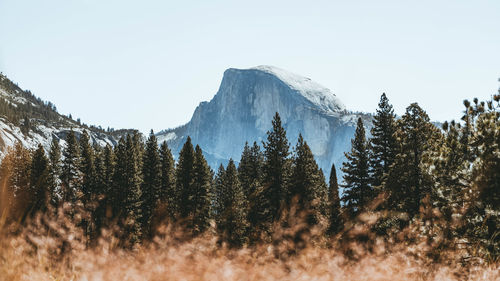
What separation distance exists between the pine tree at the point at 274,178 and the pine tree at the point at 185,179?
28.0 ft

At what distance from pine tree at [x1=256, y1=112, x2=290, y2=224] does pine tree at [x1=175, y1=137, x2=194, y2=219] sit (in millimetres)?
8522

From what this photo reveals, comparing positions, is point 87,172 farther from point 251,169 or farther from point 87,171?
point 251,169

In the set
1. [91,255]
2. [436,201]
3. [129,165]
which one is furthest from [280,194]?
[91,255]

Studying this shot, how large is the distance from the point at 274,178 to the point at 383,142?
8.52 meters

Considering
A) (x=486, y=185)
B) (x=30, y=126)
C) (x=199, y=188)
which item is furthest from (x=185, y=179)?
(x=30, y=126)

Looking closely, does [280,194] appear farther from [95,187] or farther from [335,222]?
[95,187]

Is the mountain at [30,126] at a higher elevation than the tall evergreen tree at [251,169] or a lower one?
higher

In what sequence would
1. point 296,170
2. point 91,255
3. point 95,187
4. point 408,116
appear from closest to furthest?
point 91,255 → point 408,116 → point 296,170 → point 95,187

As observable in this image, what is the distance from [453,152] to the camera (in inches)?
426

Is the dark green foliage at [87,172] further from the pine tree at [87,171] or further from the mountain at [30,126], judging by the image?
the mountain at [30,126]

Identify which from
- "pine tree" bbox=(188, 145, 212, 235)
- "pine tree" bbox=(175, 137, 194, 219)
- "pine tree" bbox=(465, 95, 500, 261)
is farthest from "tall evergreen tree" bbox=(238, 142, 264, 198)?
"pine tree" bbox=(465, 95, 500, 261)

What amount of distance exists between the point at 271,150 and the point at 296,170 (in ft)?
9.85

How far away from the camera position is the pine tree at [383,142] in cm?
2373

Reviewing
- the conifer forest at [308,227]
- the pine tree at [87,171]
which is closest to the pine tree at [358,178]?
the conifer forest at [308,227]
